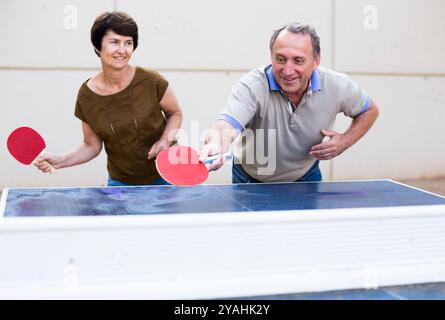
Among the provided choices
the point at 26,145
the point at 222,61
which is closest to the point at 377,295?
the point at 26,145

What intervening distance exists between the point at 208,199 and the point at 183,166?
0.60 feet

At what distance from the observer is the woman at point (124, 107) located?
9.37ft

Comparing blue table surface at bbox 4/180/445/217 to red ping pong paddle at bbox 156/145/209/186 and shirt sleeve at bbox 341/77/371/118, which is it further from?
shirt sleeve at bbox 341/77/371/118

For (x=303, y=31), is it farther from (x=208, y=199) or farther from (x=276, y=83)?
(x=208, y=199)

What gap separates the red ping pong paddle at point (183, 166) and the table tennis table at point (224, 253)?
19cm

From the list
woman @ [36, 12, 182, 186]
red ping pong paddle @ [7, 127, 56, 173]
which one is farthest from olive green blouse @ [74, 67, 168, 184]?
red ping pong paddle @ [7, 127, 56, 173]

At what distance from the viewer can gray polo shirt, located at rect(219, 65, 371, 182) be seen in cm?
283

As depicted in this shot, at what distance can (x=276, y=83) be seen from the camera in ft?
9.37

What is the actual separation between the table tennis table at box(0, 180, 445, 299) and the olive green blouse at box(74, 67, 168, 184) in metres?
0.99

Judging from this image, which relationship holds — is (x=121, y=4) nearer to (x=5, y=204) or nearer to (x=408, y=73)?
(x=408, y=73)

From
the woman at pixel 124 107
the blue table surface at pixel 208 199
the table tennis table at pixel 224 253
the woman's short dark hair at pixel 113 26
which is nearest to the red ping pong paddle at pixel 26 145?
the woman at pixel 124 107

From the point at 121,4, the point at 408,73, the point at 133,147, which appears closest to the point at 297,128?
the point at 133,147

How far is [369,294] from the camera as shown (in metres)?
1.70
